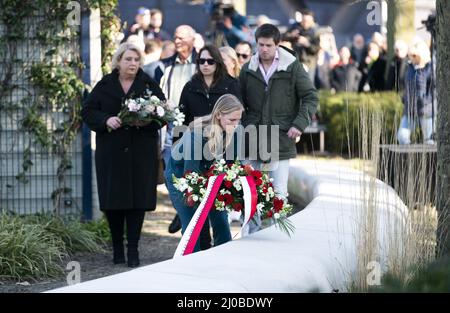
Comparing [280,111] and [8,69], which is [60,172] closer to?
[8,69]

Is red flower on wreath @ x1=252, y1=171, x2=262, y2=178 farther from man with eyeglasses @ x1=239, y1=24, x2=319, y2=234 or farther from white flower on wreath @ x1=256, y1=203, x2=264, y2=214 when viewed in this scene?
man with eyeglasses @ x1=239, y1=24, x2=319, y2=234

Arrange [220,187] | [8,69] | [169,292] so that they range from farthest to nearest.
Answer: [8,69], [220,187], [169,292]

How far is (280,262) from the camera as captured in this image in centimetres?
531

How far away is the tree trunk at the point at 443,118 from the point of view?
568cm

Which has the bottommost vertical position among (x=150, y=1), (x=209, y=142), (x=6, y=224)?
(x=6, y=224)

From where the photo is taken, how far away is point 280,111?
8.27m

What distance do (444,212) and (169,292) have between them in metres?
2.05

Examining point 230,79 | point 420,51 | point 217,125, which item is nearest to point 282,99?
point 230,79

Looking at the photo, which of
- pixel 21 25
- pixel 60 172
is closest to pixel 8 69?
pixel 21 25

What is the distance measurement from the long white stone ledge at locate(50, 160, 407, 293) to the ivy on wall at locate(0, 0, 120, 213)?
3318mm

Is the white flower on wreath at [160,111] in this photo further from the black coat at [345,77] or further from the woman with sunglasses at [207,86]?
the black coat at [345,77]

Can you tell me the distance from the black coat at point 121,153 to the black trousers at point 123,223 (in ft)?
0.36

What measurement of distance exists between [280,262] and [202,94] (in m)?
3.14

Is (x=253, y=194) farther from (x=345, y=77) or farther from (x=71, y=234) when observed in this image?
(x=345, y=77)
